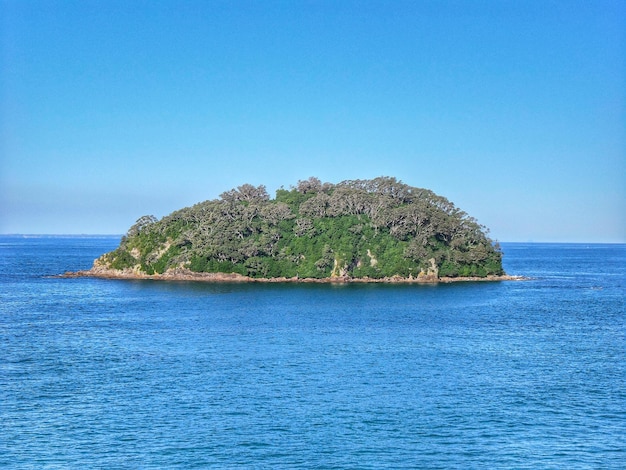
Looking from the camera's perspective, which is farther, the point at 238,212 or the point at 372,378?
the point at 238,212

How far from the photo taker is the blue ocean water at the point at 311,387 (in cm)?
3203

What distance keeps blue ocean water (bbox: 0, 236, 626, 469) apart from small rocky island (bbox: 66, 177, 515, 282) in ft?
126

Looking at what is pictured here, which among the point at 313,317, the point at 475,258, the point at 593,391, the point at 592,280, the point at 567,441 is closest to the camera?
the point at 567,441

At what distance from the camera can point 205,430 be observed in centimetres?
3481

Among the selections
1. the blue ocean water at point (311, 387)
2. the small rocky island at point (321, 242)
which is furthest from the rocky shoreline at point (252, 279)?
the blue ocean water at point (311, 387)

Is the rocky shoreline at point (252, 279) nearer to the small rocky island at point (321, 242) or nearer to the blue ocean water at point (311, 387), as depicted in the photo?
the small rocky island at point (321, 242)

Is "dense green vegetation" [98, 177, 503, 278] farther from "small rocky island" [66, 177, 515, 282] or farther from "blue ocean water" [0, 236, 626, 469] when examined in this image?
"blue ocean water" [0, 236, 626, 469]

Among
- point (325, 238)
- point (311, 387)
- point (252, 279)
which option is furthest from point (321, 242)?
point (311, 387)

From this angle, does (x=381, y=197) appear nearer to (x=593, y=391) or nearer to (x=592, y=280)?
(x=592, y=280)

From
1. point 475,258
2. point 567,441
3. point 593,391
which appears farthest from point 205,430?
point 475,258

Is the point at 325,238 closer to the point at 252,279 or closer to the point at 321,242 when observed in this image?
the point at 321,242

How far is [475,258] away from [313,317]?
5838 cm

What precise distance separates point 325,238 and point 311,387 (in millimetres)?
81231

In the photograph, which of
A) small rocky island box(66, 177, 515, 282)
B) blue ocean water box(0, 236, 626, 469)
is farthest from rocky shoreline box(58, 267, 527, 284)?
blue ocean water box(0, 236, 626, 469)
